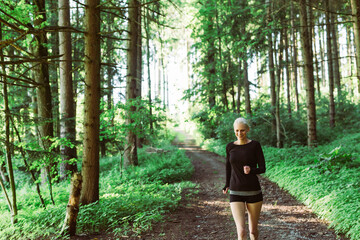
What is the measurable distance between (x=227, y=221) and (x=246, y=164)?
9.28 ft

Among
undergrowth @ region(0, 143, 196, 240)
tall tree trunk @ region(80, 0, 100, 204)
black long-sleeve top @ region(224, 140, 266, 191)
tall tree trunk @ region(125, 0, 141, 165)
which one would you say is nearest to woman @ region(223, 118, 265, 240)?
black long-sleeve top @ region(224, 140, 266, 191)

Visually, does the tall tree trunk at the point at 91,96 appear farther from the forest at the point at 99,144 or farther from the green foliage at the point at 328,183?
the green foliage at the point at 328,183

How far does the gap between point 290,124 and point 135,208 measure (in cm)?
1190

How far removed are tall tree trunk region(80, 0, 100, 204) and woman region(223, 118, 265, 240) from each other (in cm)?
336

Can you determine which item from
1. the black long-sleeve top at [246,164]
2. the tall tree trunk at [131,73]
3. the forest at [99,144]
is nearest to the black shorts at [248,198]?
the black long-sleeve top at [246,164]

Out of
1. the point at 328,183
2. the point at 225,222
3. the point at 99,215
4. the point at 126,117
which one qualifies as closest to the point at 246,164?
the point at 225,222

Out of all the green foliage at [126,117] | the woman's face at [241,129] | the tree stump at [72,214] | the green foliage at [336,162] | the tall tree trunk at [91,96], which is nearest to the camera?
the woman's face at [241,129]

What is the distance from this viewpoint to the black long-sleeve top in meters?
3.36

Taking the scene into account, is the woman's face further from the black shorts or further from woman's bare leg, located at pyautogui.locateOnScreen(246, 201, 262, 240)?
woman's bare leg, located at pyautogui.locateOnScreen(246, 201, 262, 240)

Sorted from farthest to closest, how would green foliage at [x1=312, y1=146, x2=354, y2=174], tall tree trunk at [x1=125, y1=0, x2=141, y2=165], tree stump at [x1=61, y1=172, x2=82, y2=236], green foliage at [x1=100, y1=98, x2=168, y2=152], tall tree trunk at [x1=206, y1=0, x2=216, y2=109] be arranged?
tall tree trunk at [x1=206, y1=0, x2=216, y2=109] < tall tree trunk at [x1=125, y1=0, x2=141, y2=165] < green foliage at [x1=100, y1=98, x2=168, y2=152] < green foliage at [x1=312, y1=146, x2=354, y2=174] < tree stump at [x1=61, y1=172, x2=82, y2=236]

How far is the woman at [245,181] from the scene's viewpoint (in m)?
3.34

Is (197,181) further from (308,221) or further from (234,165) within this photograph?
(234,165)

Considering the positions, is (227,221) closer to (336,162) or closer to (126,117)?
(336,162)

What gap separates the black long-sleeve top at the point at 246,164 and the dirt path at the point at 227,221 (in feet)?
6.15
